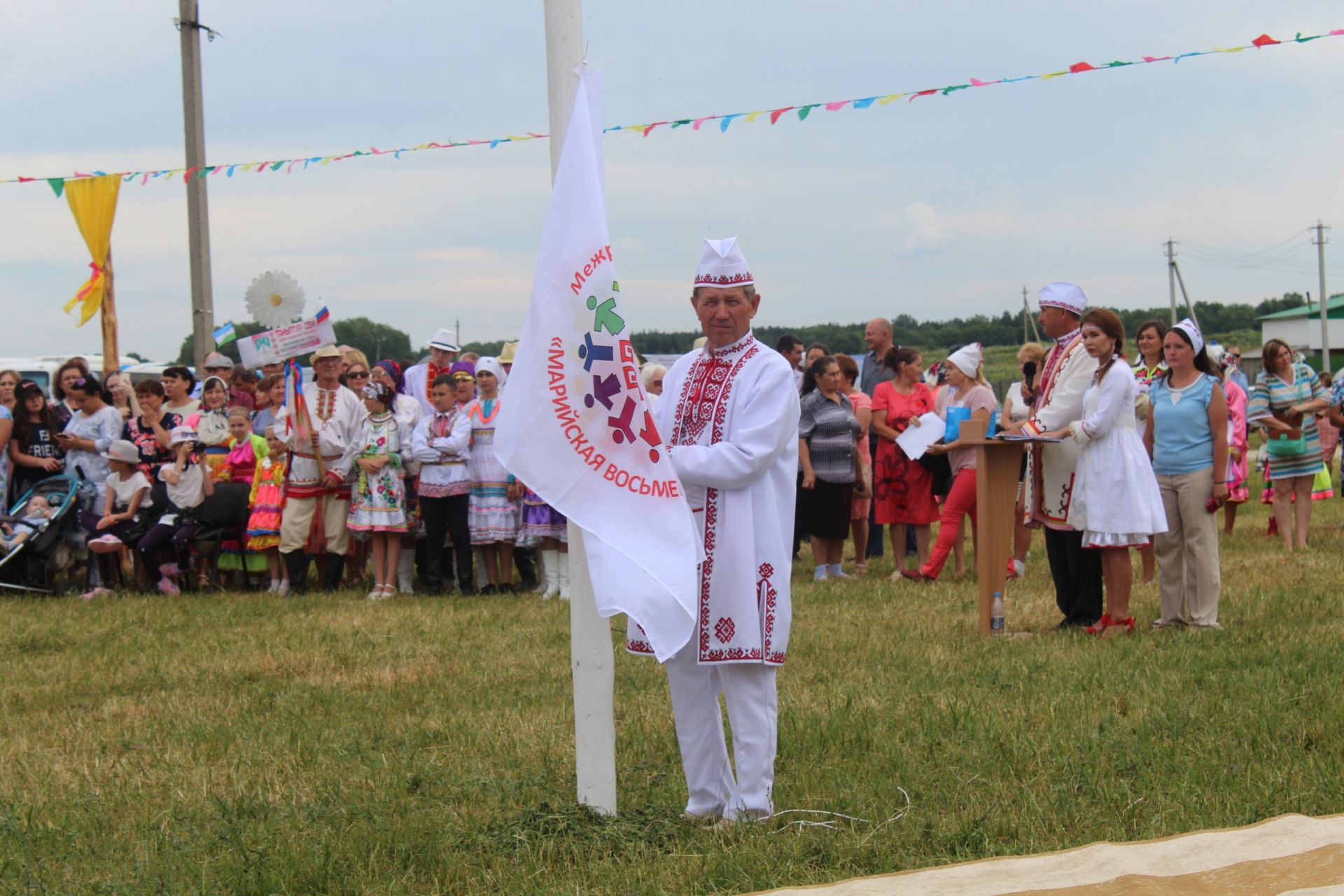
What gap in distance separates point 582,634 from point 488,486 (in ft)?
22.5

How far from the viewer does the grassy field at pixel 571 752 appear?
14.2ft

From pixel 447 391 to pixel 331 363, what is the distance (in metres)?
1.06

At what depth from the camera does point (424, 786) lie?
5246 mm

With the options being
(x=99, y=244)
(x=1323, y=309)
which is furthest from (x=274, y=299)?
(x=1323, y=309)

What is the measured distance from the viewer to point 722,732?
15.1 ft

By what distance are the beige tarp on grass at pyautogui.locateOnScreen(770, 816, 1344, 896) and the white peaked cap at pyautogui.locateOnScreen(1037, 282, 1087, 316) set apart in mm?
4233

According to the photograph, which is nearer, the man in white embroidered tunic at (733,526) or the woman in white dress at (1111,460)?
the man in white embroidered tunic at (733,526)

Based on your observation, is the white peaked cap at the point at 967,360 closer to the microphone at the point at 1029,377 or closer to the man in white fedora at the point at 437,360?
the microphone at the point at 1029,377

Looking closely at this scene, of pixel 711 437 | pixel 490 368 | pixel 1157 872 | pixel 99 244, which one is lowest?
pixel 1157 872

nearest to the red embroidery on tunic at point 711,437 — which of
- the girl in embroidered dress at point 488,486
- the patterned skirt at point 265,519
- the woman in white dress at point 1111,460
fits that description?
the woman in white dress at point 1111,460

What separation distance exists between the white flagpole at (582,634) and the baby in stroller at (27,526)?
8987 mm

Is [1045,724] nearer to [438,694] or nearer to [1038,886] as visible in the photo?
[1038,886]

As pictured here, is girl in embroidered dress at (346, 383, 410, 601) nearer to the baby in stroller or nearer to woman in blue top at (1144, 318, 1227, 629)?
the baby in stroller

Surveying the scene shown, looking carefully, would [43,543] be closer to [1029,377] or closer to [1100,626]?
[1029,377]
